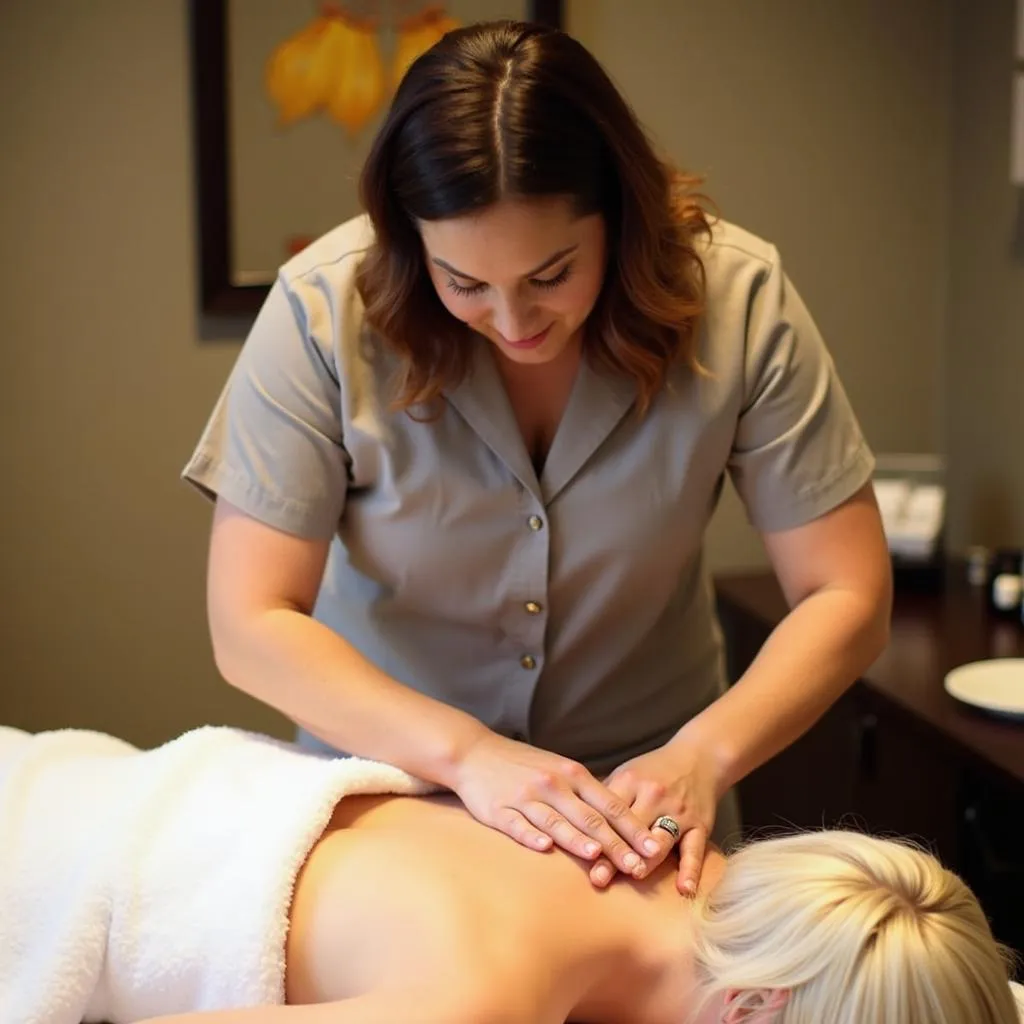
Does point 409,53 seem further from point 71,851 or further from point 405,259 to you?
point 71,851

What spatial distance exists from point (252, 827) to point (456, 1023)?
0.32 meters

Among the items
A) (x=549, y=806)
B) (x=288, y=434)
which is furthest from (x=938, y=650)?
(x=288, y=434)

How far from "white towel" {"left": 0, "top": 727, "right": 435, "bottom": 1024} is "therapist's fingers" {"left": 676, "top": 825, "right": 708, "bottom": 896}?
274mm

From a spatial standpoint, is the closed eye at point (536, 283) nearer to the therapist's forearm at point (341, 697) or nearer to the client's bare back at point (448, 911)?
the therapist's forearm at point (341, 697)

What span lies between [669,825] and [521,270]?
56 centimetres

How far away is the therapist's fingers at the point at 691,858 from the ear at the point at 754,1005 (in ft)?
0.39

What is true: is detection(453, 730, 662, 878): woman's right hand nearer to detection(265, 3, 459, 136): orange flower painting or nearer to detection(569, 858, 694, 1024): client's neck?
detection(569, 858, 694, 1024): client's neck

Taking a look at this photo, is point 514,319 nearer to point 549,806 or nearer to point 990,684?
point 549,806

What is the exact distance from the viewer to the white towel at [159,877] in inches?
51.1

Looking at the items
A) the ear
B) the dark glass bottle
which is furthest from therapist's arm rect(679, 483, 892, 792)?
the dark glass bottle

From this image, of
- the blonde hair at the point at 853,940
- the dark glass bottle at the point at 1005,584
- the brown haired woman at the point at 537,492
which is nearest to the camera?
the blonde hair at the point at 853,940

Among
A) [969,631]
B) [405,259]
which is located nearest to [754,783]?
Answer: [969,631]

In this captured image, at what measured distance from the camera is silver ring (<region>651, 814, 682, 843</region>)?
4.50ft

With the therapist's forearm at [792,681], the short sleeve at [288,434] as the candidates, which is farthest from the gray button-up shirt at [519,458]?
the therapist's forearm at [792,681]
